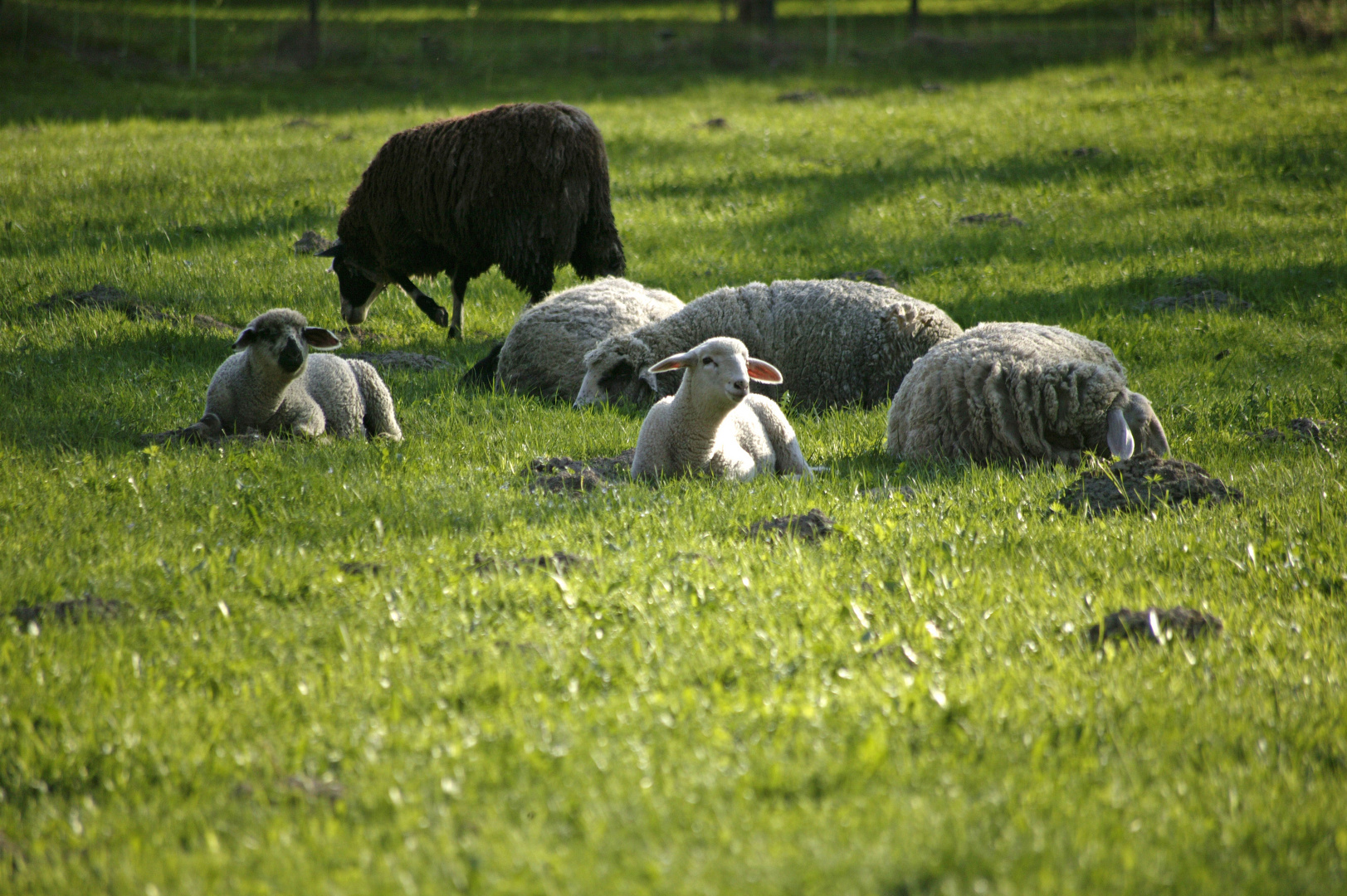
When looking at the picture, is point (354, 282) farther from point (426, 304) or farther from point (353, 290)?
point (426, 304)

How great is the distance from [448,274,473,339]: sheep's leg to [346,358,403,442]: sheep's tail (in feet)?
10.6

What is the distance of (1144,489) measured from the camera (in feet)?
17.3

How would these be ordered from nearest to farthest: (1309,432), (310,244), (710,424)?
(710,424) → (1309,432) → (310,244)

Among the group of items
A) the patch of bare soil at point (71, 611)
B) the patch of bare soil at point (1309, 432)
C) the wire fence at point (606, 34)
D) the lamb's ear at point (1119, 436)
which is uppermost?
the wire fence at point (606, 34)

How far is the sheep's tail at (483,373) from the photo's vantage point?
8297 millimetres

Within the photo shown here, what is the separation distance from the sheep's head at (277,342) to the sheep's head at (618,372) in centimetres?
235

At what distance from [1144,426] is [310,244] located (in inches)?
358

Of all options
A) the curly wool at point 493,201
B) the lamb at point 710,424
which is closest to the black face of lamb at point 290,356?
the lamb at point 710,424

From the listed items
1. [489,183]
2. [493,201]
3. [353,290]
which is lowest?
[353,290]

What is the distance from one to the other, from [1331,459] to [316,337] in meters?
6.10

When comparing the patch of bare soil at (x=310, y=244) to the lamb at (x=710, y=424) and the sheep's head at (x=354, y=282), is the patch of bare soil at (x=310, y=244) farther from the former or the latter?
the lamb at (x=710, y=424)

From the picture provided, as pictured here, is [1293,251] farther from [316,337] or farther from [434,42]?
[434,42]

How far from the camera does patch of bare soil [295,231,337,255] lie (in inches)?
455


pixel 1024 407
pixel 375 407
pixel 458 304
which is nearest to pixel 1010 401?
pixel 1024 407
